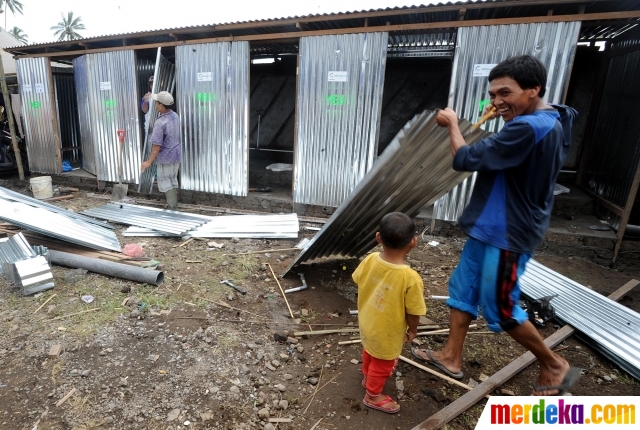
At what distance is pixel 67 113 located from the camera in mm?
10148

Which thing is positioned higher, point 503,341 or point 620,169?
point 620,169

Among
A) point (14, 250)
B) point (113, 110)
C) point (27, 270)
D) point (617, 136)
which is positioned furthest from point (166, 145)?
point (617, 136)

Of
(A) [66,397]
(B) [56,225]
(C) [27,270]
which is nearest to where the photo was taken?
(A) [66,397]

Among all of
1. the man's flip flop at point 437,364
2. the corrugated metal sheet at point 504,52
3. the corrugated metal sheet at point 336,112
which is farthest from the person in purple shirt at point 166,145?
the man's flip flop at point 437,364

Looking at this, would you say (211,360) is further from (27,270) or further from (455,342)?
(27,270)

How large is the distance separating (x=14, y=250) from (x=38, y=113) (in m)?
6.65

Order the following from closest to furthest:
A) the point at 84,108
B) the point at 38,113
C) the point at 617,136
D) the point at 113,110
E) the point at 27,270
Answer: the point at 27,270
the point at 617,136
the point at 113,110
the point at 84,108
the point at 38,113

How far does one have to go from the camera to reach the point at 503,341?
127 inches

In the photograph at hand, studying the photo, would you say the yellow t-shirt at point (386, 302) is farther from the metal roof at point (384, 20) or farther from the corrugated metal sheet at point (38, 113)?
the corrugated metal sheet at point (38, 113)

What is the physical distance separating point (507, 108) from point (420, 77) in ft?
25.4

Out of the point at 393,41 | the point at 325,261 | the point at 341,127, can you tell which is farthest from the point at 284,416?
the point at 393,41

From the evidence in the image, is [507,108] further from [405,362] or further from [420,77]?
[420,77]

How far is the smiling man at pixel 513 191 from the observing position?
78.0 inches

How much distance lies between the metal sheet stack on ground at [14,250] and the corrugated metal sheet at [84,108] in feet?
15.7
